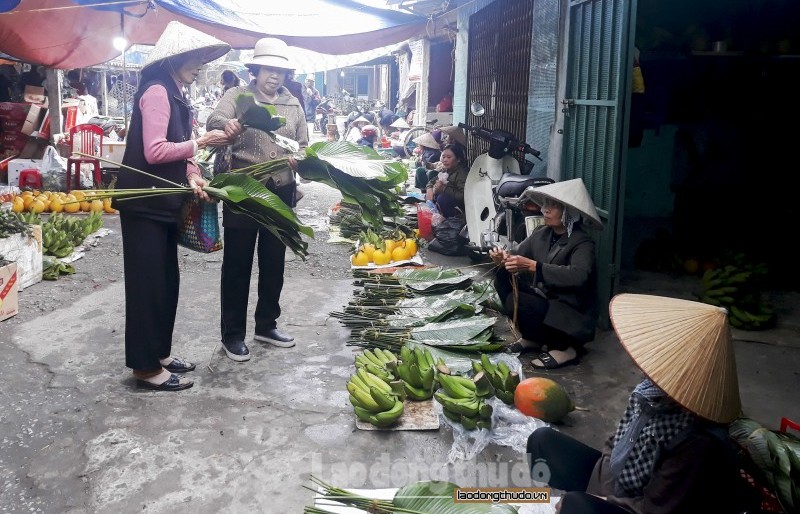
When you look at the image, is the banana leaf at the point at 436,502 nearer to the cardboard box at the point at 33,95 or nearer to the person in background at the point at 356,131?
the cardboard box at the point at 33,95

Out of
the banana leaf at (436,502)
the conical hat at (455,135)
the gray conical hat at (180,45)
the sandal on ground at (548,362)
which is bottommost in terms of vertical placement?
the sandal on ground at (548,362)

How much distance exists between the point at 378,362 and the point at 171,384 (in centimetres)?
121

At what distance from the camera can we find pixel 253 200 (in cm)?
384

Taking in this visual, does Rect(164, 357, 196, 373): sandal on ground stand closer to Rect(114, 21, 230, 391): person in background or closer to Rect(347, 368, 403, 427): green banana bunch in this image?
Rect(114, 21, 230, 391): person in background

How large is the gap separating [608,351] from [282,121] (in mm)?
2648

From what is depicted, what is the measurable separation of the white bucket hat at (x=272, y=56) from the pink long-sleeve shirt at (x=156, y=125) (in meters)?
0.78

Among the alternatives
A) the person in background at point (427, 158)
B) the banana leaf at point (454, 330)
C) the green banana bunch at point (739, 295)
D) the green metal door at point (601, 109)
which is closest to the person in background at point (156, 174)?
the banana leaf at point (454, 330)

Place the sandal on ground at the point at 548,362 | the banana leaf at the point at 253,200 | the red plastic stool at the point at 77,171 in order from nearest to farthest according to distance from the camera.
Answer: the banana leaf at the point at 253,200, the sandal on ground at the point at 548,362, the red plastic stool at the point at 77,171

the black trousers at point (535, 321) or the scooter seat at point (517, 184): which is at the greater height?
the scooter seat at point (517, 184)

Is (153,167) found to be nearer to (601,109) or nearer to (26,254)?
(26,254)

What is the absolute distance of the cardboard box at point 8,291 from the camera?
5.14m

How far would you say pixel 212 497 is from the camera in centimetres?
296

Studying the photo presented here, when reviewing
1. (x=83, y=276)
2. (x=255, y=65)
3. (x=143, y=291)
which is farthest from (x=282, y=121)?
(x=83, y=276)

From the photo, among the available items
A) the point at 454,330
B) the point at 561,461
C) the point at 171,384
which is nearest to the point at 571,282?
the point at 454,330
